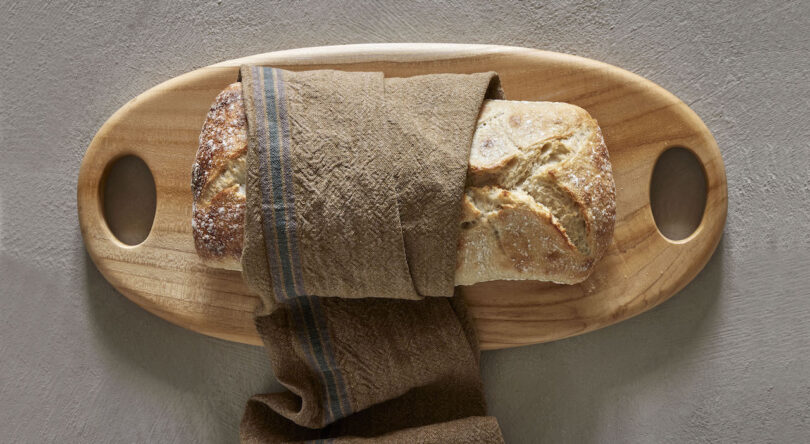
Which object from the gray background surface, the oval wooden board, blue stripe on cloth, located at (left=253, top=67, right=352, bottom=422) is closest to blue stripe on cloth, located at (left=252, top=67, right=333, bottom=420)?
blue stripe on cloth, located at (left=253, top=67, right=352, bottom=422)

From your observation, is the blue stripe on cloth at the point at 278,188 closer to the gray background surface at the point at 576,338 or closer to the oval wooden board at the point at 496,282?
the oval wooden board at the point at 496,282

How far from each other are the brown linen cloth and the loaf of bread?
0.05 m

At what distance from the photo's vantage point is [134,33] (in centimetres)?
165

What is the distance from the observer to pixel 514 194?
1.25 meters

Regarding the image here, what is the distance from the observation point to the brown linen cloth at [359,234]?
1229 millimetres

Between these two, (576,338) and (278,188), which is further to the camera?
(576,338)

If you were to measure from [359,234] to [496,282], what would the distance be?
0.44 meters

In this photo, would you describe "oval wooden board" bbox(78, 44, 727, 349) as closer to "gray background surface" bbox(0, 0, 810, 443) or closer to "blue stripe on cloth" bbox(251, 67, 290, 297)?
"gray background surface" bbox(0, 0, 810, 443)

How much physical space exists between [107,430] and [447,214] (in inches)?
47.4

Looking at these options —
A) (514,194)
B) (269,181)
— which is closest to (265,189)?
(269,181)

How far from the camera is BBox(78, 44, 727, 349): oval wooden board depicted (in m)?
1.49

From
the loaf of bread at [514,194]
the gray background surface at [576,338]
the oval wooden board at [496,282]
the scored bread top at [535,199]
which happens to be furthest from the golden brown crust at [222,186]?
the scored bread top at [535,199]

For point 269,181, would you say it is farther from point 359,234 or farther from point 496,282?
point 496,282

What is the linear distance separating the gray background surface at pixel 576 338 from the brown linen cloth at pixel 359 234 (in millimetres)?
210
